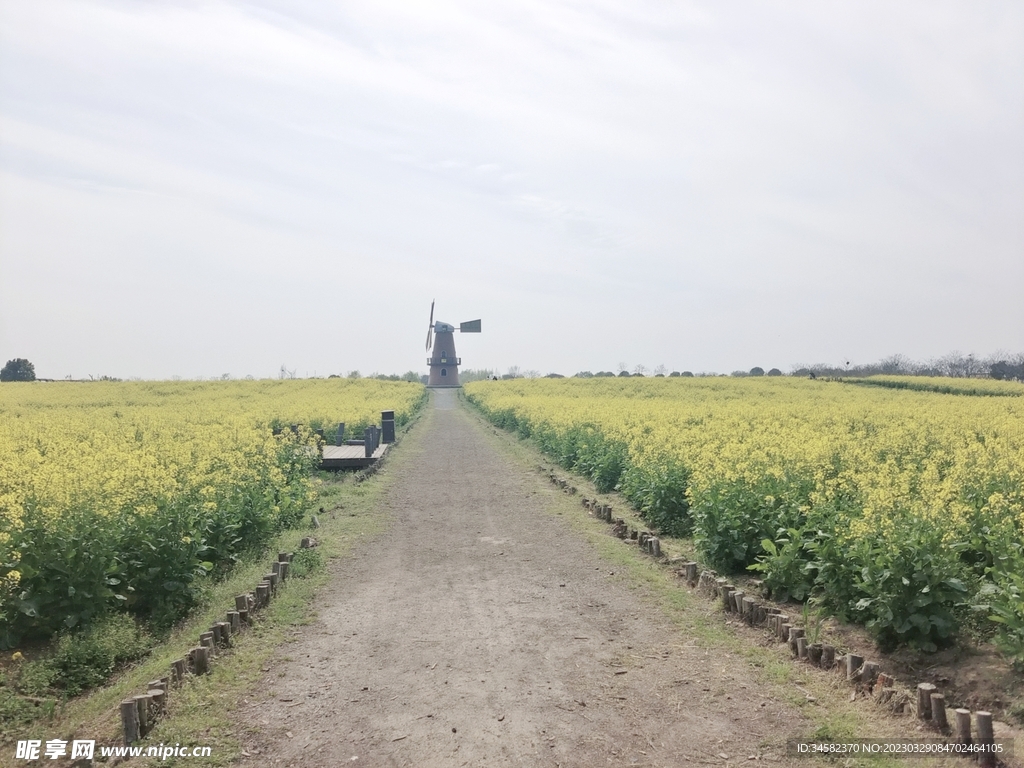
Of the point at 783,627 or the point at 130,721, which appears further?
the point at 783,627

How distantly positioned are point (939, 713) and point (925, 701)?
0.44 ft

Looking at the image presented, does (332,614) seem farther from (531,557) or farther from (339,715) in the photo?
(531,557)

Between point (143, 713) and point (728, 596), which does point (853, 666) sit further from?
point (143, 713)

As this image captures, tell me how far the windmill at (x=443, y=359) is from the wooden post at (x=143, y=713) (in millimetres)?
101121

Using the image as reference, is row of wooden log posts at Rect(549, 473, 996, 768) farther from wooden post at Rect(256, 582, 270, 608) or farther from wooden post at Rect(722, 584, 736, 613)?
wooden post at Rect(256, 582, 270, 608)

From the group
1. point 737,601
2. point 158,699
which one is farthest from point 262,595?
point 737,601

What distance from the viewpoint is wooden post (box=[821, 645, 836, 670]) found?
6.77m

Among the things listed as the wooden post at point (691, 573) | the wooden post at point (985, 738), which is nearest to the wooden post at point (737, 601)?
the wooden post at point (691, 573)

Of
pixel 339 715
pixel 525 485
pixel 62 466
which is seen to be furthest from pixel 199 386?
pixel 339 715

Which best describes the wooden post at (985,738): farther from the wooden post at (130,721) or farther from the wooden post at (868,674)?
the wooden post at (130,721)

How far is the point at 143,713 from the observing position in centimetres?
570

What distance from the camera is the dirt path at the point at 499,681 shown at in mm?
5527

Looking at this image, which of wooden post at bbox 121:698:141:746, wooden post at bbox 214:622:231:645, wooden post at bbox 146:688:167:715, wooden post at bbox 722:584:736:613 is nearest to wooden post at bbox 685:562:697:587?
wooden post at bbox 722:584:736:613

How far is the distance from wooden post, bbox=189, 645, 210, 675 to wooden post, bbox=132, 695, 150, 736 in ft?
3.27
